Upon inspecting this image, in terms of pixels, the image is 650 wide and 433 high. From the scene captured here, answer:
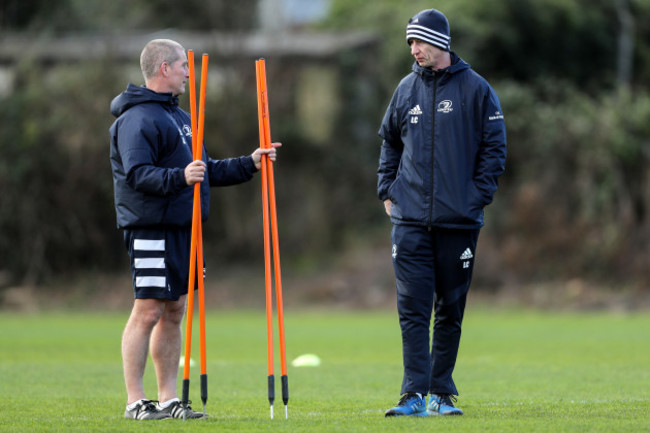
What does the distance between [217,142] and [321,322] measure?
339 inches

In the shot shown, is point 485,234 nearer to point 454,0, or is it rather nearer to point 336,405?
point 454,0

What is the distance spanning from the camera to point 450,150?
260 inches

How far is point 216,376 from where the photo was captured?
403 inches

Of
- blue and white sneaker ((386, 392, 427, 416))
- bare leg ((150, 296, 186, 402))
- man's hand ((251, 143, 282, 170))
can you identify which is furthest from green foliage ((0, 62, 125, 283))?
blue and white sneaker ((386, 392, 427, 416))

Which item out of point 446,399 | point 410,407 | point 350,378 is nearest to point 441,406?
point 446,399

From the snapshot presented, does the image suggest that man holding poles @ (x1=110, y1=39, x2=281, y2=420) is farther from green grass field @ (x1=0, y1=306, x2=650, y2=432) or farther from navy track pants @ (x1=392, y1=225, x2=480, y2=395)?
navy track pants @ (x1=392, y1=225, x2=480, y2=395)

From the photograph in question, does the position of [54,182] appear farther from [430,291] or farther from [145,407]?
[430,291]

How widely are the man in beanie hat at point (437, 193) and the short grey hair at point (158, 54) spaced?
4.71 ft

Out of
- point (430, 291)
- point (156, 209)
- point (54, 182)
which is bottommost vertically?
point (430, 291)

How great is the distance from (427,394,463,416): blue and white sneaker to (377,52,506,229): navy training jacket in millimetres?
1085

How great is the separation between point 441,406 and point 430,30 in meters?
2.31

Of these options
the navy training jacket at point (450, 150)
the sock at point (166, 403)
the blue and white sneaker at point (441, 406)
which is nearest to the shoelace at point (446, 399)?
the blue and white sneaker at point (441, 406)

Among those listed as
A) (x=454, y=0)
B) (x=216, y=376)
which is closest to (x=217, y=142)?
(x=454, y=0)

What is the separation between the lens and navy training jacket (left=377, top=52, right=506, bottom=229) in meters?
6.61
